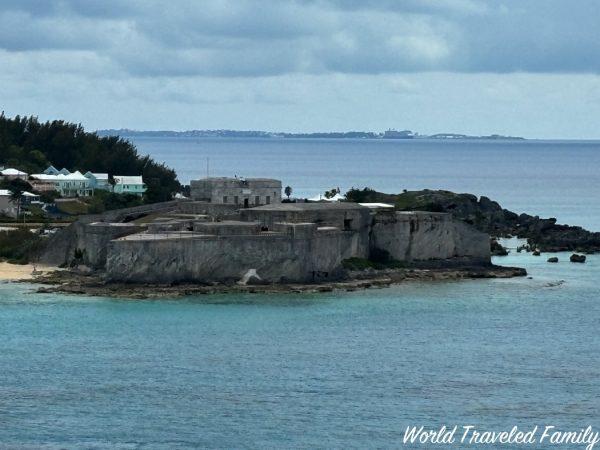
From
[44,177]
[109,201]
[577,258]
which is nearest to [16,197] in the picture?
[109,201]

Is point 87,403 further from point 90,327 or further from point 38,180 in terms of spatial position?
point 38,180

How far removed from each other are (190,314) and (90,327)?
13.7ft

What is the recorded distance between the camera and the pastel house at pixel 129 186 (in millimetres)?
Answer: 98625

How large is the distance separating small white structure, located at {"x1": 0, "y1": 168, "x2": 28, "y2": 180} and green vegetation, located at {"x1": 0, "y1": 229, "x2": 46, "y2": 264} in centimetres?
2269

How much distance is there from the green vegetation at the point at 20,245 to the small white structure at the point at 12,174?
2269cm

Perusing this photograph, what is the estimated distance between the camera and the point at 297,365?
45.8m

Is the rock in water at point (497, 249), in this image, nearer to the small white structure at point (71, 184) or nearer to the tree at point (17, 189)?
the tree at point (17, 189)

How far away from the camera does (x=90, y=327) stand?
171 feet

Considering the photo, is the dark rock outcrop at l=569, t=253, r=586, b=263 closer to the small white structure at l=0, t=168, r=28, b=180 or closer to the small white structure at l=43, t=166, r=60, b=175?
the small white structure at l=0, t=168, r=28, b=180

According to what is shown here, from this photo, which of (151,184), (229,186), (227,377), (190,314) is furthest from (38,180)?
(227,377)

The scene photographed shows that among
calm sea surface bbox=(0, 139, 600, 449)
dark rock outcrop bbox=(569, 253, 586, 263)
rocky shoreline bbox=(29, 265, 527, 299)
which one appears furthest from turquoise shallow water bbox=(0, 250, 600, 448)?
dark rock outcrop bbox=(569, 253, 586, 263)

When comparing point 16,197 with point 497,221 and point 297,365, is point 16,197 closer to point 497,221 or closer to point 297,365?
point 497,221

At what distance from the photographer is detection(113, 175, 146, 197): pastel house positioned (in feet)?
324

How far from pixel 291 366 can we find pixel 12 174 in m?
55.6
